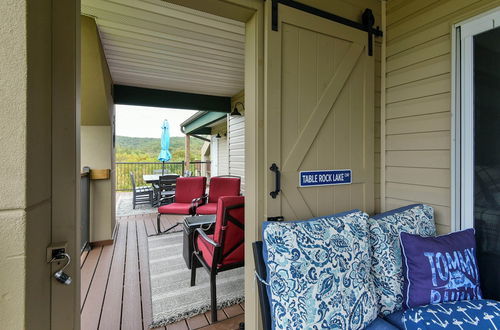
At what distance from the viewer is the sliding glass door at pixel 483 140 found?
4.58ft

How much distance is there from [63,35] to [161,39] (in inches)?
68.8

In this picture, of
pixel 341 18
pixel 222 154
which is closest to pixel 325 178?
pixel 341 18

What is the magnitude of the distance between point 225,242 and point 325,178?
97 centimetres

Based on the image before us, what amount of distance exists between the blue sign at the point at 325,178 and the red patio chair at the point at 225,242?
599 millimetres

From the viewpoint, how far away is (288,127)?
1535mm

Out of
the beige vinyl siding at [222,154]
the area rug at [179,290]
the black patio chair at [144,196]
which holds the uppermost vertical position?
the beige vinyl siding at [222,154]

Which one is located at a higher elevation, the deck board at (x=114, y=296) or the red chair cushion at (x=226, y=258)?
the red chair cushion at (x=226, y=258)

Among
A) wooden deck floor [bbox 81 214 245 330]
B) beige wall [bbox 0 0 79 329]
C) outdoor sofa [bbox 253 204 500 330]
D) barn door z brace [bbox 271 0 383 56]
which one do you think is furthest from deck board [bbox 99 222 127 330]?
barn door z brace [bbox 271 0 383 56]

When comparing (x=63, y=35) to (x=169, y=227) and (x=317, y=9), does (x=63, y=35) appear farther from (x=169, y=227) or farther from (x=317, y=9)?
(x=169, y=227)

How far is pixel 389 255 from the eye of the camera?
1.37 m

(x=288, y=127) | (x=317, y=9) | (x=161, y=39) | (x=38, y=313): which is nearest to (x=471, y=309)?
(x=288, y=127)

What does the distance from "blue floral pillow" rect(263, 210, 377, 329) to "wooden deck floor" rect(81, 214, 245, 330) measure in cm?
98

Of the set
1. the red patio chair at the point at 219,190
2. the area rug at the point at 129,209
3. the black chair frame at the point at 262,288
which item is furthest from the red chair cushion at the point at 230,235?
the area rug at the point at 129,209

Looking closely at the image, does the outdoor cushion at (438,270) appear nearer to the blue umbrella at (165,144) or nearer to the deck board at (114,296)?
the deck board at (114,296)
